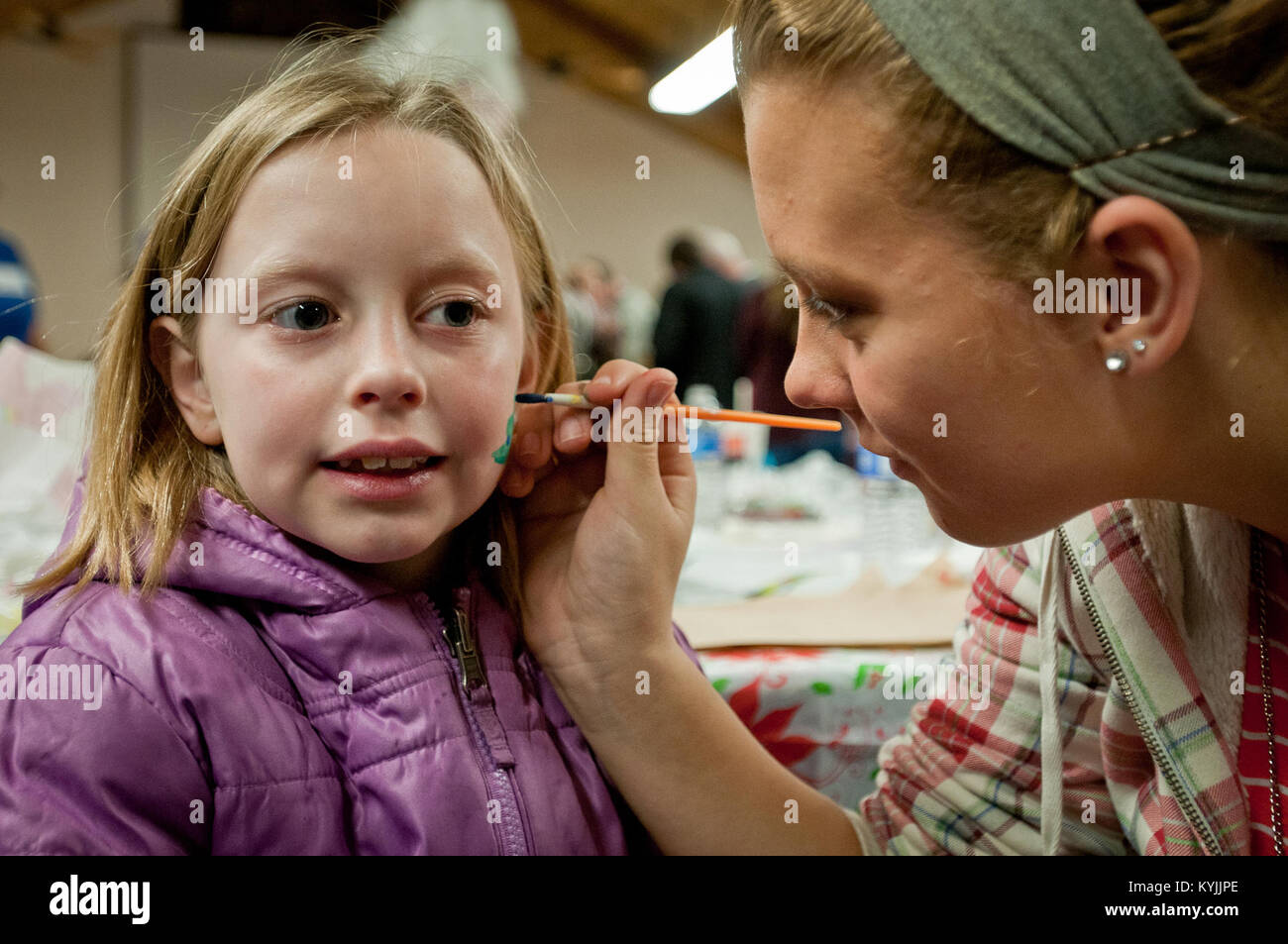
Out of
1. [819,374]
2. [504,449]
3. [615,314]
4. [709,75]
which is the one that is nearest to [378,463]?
[504,449]

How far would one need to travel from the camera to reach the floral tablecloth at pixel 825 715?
1.25 m

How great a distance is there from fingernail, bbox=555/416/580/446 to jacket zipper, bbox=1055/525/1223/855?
0.42 m

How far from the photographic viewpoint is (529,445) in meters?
0.92

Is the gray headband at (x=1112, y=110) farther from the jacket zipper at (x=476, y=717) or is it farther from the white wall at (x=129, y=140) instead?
the white wall at (x=129, y=140)

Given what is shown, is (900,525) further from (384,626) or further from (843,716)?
(384,626)

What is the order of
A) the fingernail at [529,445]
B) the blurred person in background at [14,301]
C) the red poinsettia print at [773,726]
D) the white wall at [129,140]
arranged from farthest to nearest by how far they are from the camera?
the white wall at [129,140] → the blurred person in background at [14,301] → the red poinsettia print at [773,726] → the fingernail at [529,445]

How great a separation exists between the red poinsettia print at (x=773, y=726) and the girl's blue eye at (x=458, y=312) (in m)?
0.59

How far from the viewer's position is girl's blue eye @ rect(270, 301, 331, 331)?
78 centimetres

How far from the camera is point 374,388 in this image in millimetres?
754

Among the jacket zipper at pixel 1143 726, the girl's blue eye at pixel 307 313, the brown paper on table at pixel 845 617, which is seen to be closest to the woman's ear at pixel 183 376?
the girl's blue eye at pixel 307 313

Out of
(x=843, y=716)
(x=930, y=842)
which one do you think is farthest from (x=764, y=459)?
(x=930, y=842)

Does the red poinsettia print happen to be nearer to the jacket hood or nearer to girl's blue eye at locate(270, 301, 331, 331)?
the jacket hood

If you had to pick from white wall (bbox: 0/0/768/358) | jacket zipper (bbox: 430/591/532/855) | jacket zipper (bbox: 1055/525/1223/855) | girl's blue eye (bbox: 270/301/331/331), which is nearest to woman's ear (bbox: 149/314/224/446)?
girl's blue eye (bbox: 270/301/331/331)
